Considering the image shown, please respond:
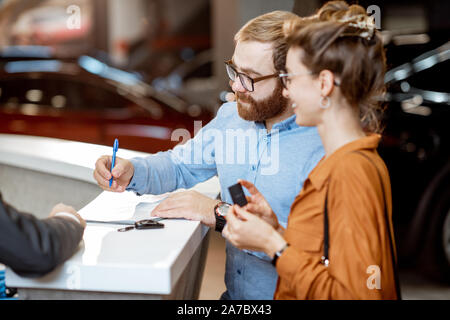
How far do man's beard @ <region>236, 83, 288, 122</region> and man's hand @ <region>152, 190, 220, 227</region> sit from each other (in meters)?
0.33

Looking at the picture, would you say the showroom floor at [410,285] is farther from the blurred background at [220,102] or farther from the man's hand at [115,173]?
the man's hand at [115,173]

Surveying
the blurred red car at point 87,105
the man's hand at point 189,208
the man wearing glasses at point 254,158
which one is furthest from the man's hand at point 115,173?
the blurred red car at point 87,105

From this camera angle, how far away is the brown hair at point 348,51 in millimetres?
1255

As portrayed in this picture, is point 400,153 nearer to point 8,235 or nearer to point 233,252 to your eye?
point 233,252

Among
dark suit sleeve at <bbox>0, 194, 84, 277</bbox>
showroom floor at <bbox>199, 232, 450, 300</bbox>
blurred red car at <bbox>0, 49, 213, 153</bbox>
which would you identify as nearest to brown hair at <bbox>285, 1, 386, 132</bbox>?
dark suit sleeve at <bbox>0, 194, 84, 277</bbox>

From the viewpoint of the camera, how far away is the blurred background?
328 cm

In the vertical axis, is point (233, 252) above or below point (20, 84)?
below

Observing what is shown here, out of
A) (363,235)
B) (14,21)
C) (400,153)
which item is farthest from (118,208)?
(14,21)

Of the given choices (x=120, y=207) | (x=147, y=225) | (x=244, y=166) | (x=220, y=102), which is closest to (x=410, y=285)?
(x=220, y=102)

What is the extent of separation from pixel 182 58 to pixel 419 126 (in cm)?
980

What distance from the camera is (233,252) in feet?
6.06

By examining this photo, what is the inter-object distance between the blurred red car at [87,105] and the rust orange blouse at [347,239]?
10.9 feet

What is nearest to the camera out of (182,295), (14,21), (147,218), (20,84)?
(147,218)

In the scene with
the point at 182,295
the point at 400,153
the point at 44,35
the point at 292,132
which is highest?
the point at 44,35
